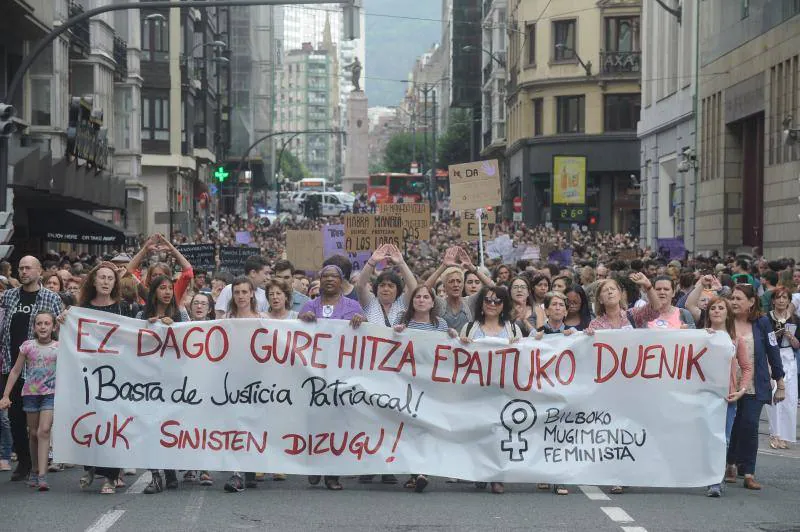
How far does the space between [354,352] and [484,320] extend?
1.01 metres

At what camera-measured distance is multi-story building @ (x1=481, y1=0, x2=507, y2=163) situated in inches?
3145

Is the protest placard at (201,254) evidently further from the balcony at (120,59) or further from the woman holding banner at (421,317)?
the balcony at (120,59)

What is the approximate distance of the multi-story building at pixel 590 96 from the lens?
62.6 meters

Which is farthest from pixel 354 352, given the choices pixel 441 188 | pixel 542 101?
pixel 441 188

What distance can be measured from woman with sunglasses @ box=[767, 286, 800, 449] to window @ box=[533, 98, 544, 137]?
5046cm

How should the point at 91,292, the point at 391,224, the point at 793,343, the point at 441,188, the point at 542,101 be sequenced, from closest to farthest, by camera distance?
the point at 91,292 → the point at 793,343 → the point at 391,224 → the point at 542,101 → the point at 441,188

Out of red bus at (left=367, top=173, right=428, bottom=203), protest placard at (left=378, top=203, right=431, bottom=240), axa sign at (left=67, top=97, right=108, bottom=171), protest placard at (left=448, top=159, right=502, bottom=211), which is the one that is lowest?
protest placard at (left=378, top=203, right=431, bottom=240)

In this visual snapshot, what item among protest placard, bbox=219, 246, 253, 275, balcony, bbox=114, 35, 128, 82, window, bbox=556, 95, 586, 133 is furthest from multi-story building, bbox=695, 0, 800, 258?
window, bbox=556, 95, 586, 133

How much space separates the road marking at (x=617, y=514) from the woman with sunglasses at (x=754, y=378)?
1602mm

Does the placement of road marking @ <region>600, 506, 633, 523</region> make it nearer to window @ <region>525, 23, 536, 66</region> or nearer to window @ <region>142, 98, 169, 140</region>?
window @ <region>142, 98, 169, 140</region>

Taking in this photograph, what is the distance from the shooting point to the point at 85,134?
32.6 m

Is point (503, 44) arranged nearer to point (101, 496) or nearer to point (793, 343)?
point (793, 343)

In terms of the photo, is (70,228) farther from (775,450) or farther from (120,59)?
(775,450)

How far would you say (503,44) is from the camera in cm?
8175
